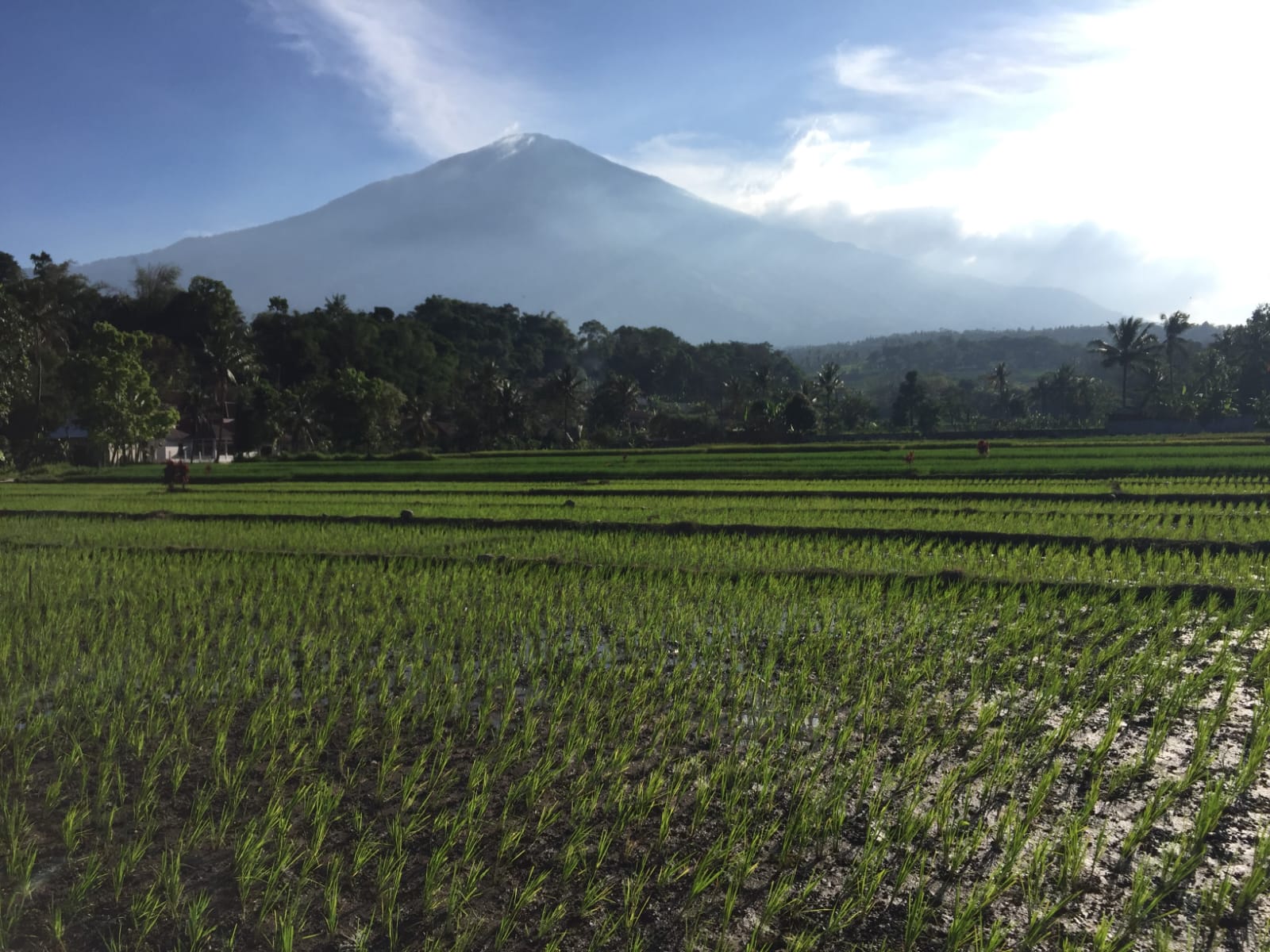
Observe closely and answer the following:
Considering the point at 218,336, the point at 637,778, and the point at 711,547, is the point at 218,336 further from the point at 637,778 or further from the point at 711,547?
the point at 637,778

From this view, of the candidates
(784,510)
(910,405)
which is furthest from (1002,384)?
(784,510)

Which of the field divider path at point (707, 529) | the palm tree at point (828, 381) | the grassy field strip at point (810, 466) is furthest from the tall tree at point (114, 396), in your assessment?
the palm tree at point (828, 381)

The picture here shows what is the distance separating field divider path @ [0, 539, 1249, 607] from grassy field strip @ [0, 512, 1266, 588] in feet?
0.29

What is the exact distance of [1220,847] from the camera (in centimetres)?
324

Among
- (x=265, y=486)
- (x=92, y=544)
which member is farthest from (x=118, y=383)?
(x=92, y=544)

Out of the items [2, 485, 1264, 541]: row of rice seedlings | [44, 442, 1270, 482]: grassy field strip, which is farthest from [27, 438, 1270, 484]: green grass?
[2, 485, 1264, 541]: row of rice seedlings

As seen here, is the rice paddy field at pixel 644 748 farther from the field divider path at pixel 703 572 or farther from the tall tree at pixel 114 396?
the tall tree at pixel 114 396

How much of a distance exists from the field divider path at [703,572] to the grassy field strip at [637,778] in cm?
43

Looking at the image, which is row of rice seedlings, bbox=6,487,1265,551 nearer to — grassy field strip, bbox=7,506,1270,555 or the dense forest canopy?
grassy field strip, bbox=7,506,1270,555

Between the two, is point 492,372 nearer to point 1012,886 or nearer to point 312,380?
point 312,380

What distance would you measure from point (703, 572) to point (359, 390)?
3967 cm

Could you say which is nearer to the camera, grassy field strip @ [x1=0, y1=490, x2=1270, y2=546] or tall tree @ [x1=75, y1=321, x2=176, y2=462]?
grassy field strip @ [x1=0, y1=490, x2=1270, y2=546]

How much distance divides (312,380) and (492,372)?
10487 mm

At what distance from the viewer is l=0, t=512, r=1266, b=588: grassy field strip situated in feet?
27.2
